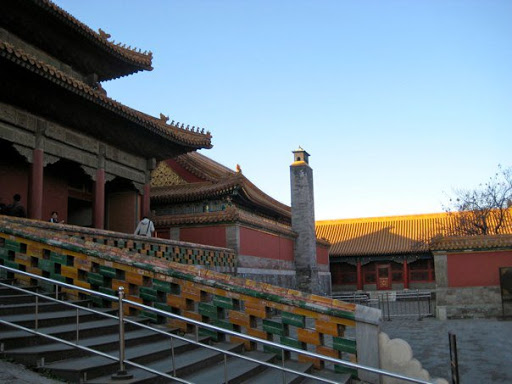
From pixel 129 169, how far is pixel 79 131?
7.46 ft

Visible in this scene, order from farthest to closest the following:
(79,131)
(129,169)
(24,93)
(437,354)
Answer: (129,169)
(79,131)
(24,93)
(437,354)

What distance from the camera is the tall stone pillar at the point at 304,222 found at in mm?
22359

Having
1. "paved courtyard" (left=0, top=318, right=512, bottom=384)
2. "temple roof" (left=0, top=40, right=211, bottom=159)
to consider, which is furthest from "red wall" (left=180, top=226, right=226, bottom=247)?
"paved courtyard" (left=0, top=318, right=512, bottom=384)

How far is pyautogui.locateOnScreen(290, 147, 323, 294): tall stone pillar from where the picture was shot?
2236 cm

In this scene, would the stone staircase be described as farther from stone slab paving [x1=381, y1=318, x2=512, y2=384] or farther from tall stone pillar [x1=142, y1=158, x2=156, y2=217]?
tall stone pillar [x1=142, y1=158, x2=156, y2=217]

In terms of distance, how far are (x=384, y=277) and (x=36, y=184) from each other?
26.3 m

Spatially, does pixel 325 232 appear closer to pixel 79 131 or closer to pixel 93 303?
pixel 79 131

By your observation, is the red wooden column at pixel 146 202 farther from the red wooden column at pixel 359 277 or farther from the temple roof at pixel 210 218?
the red wooden column at pixel 359 277

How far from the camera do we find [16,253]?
693 cm

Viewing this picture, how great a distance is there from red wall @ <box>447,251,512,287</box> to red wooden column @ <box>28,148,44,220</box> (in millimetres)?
12748

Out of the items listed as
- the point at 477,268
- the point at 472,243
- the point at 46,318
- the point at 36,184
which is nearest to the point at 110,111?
the point at 36,184

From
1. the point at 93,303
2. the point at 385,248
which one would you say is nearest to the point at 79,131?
the point at 93,303

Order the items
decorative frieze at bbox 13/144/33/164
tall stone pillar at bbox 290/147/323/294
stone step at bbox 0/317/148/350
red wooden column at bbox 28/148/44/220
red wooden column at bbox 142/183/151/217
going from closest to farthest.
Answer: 1. stone step at bbox 0/317/148/350
2. decorative frieze at bbox 13/144/33/164
3. red wooden column at bbox 28/148/44/220
4. red wooden column at bbox 142/183/151/217
5. tall stone pillar at bbox 290/147/323/294

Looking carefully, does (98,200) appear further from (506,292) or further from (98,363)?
(506,292)
